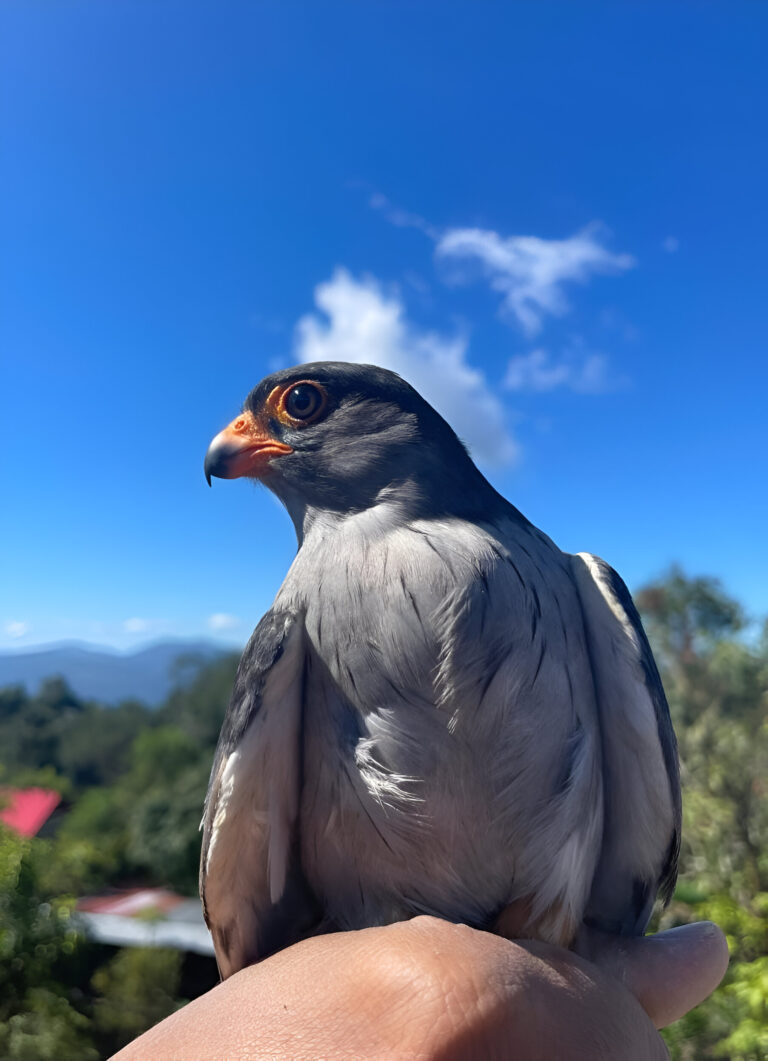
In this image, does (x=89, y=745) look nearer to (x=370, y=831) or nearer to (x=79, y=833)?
(x=79, y=833)

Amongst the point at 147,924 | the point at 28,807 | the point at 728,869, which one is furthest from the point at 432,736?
the point at 28,807

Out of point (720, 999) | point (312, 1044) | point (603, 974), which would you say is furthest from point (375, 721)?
point (720, 999)

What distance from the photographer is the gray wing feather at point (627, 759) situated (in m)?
2.15

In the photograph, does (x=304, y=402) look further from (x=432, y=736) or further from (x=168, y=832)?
(x=168, y=832)

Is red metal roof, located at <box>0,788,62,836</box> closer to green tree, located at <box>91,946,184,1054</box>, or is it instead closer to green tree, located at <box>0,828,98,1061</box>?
green tree, located at <box>0,828,98,1061</box>

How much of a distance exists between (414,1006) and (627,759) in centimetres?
105

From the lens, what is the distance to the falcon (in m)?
1.92

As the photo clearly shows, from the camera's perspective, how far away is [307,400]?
2.52m

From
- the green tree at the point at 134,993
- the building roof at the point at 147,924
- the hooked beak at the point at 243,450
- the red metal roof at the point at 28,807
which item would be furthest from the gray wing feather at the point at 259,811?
the red metal roof at the point at 28,807

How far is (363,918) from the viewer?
2043 millimetres

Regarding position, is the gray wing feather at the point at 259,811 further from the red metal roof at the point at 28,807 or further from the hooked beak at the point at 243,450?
the red metal roof at the point at 28,807

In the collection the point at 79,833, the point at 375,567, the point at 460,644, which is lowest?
the point at 79,833

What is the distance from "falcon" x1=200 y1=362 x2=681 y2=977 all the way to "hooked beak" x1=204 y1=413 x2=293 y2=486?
38cm

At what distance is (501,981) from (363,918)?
532 millimetres
